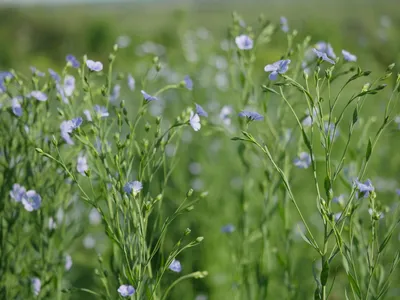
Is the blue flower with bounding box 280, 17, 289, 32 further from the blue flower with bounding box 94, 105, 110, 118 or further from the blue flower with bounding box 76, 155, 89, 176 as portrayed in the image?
the blue flower with bounding box 76, 155, 89, 176

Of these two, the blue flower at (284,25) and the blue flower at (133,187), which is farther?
the blue flower at (284,25)

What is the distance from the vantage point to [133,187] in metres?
1.51

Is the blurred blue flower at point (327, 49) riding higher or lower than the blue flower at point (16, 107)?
higher

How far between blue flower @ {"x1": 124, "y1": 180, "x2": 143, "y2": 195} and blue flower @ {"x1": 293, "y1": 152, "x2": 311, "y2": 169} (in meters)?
0.81

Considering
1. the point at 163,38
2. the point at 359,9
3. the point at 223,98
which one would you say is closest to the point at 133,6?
the point at 359,9

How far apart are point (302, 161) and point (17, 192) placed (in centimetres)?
113

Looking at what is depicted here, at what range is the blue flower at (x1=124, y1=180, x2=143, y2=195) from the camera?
1495mm

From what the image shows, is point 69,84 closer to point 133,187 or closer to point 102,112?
point 102,112

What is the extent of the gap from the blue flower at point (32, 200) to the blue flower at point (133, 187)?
Answer: 1.79 ft

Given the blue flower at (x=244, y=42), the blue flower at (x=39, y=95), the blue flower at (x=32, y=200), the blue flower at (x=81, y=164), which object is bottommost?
the blue flower at (x=32, y=200)

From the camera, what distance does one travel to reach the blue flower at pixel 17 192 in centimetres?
192

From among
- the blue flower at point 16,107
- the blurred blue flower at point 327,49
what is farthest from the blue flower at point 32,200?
the blurred blue flower at point 327,49

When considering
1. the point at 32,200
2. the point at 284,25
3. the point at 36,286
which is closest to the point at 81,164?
the point at 32,200

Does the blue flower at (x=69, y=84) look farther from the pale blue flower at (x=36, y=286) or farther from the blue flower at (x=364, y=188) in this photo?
the blue flower at (x=364, y=188)
